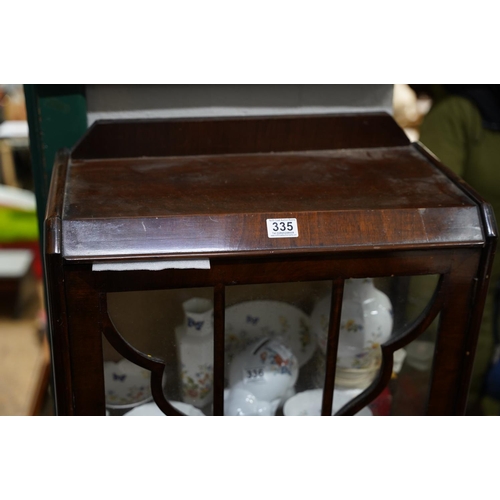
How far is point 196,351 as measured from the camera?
2.96 ft

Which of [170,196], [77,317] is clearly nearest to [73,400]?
[77,317]

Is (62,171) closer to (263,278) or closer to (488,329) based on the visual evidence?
(263,278)

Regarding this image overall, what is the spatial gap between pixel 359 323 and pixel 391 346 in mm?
59

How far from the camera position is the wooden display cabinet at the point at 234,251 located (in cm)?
79

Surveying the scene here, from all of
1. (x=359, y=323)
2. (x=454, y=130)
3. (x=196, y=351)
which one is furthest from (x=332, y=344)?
(x=454, y=130)

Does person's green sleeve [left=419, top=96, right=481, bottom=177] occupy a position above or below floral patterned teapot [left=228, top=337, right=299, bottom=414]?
above

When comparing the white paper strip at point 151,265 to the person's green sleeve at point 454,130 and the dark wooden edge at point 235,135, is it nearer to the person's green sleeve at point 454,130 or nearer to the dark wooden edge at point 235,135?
the dark wooden edge at point 235,135

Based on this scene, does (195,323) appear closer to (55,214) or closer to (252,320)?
(252,320)

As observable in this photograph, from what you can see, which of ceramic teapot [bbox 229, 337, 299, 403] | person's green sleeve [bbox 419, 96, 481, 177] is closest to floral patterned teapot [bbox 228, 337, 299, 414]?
ceramic teapot [bbox 229, 337, 299, 403]

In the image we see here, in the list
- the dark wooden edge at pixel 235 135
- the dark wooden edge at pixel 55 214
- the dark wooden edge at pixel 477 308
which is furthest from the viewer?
the dark wooden edge at pixel 235 135

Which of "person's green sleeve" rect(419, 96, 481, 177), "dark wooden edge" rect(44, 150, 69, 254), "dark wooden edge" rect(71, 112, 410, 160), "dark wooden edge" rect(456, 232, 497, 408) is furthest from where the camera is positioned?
"person's green sleeve" rect(419, 96, 481, 177)

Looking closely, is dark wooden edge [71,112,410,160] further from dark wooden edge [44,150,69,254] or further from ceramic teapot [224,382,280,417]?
ceramic teapot [224,382,280,417]

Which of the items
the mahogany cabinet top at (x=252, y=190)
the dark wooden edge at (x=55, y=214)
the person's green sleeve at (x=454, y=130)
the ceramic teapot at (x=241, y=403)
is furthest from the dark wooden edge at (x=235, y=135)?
the person's green sleeve at (x=454, y=130)

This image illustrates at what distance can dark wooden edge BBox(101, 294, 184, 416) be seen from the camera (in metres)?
0.82
